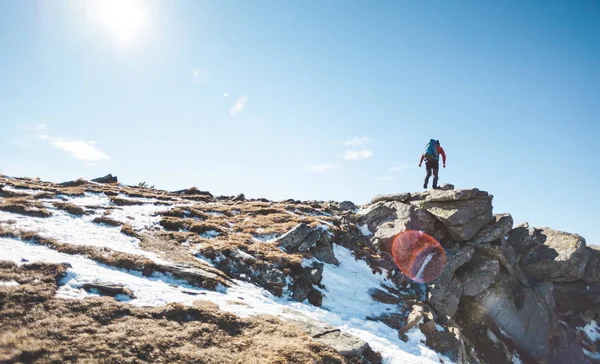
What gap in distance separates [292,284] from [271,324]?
6.34 metres

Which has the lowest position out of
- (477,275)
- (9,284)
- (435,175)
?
(9,284)

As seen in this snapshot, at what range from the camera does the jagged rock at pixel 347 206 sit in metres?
40.5

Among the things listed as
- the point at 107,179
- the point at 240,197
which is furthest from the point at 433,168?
the point at 107,179

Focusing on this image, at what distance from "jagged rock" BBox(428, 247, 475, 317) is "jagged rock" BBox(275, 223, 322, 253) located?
9460mm

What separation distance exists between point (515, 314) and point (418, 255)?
8.75 metres

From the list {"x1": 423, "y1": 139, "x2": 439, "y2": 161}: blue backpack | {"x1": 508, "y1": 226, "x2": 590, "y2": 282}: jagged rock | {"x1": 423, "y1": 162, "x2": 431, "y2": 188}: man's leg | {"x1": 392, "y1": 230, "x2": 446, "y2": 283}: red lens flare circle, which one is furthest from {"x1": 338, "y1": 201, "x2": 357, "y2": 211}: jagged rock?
{"x1": 508, "y1": 226, "x2": 590, "y2": 282}: jagged rock

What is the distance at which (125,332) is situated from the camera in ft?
30.4

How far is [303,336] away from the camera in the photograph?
37.4 feet

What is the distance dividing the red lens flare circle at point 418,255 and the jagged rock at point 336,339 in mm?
13927

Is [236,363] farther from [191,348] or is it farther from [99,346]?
[99,346]

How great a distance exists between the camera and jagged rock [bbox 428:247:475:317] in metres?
22.1

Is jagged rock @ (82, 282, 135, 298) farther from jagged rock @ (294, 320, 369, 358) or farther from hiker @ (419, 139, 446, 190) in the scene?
hiker @ (419, 139, 446, 190)

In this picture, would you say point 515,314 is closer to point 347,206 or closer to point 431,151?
point 431,151

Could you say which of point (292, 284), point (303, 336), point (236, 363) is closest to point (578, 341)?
point (292, 284)
